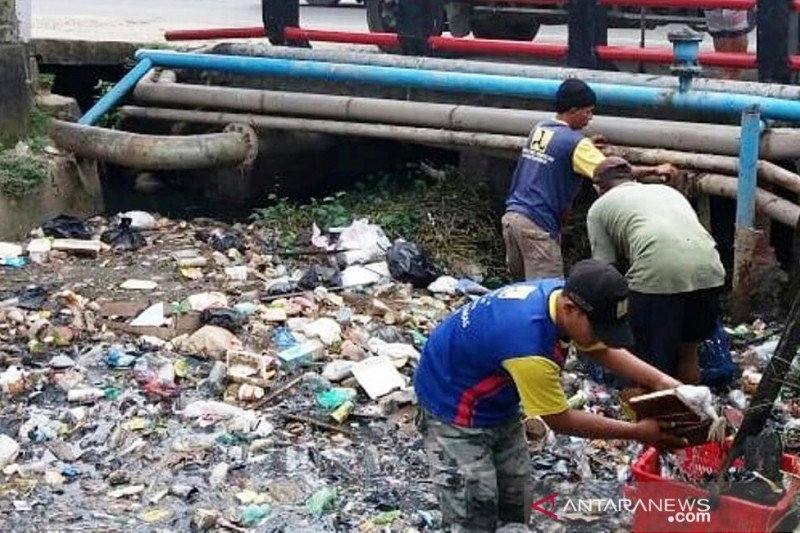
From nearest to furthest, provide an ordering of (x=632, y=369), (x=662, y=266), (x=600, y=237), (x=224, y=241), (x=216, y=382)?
(x=632, y=369) → (x=662, y=266) → (x=600, y=237) → (x=216, y=382) → (x=224, y=241)

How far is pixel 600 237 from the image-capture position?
19.6ft

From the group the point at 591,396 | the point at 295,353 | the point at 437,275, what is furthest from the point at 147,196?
the point at 591,396

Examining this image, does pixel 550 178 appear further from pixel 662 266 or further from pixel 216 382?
pixel 216 382

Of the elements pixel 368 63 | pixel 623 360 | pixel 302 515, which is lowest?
pixel 302 515

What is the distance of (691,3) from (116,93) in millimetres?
4342

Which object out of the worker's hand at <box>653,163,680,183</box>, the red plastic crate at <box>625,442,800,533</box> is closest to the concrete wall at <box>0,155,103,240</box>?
the worker's hand at <box>653,163,680,183</box>

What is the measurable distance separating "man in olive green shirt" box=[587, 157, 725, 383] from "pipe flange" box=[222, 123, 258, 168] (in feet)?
13.1

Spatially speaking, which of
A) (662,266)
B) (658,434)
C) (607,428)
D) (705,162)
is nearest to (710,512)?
(658,434)

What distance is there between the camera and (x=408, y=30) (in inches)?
361

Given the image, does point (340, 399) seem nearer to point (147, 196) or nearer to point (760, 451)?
point (760, 451)

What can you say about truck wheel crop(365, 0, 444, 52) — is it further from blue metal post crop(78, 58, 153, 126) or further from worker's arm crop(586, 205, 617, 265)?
worker's arm crop(586, 205, 617, 265)

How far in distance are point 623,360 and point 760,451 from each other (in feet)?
2.22

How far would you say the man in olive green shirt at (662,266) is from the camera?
18.7ft

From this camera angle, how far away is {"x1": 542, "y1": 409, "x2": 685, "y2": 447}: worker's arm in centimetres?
399
